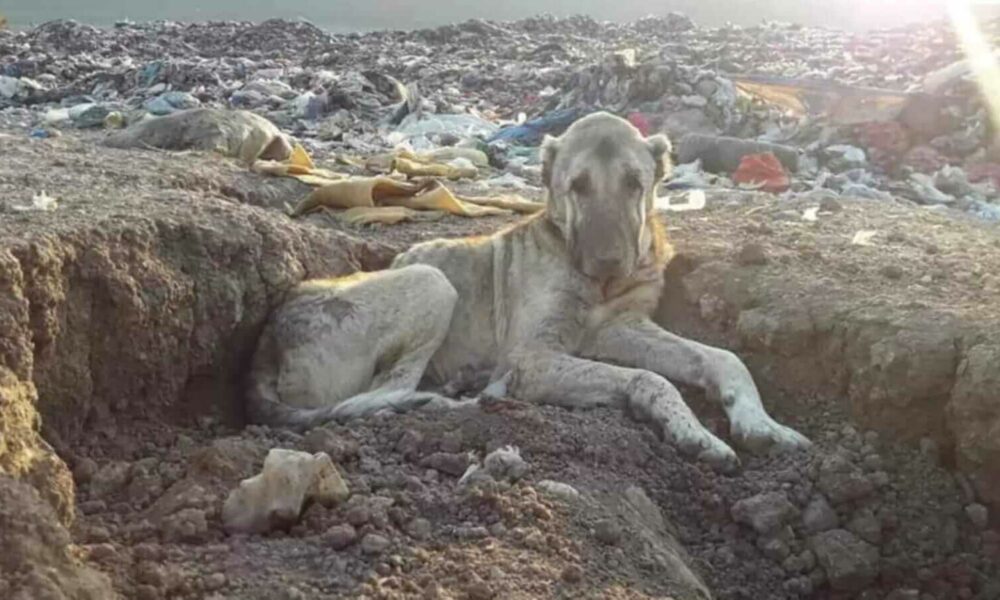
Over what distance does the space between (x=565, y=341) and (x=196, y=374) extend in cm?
168

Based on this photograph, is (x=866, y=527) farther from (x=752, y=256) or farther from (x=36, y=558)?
(x=36, y=558)

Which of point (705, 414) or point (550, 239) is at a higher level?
point (550, 239)

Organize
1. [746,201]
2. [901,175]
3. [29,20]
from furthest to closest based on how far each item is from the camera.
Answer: [29,20] → [901,175] → [746,201]

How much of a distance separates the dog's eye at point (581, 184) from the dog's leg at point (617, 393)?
77 centimetres

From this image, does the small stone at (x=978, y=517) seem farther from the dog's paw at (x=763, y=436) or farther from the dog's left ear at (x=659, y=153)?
the dog's left ear at (x=659, y=153)

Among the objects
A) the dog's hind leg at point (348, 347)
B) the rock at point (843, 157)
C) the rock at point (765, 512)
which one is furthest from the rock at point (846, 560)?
the rock at point (843, 157)

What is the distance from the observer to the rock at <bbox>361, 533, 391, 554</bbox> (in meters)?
3.46

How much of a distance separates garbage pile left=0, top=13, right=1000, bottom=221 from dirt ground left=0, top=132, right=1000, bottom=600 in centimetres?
382

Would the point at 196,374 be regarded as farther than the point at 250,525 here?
Yes

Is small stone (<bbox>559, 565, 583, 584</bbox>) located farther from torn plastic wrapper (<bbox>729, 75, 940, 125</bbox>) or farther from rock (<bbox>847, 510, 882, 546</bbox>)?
torn plastic wrapper (<bbox>729, 75, 940, 125</bbox>)

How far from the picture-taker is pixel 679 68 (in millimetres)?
13148

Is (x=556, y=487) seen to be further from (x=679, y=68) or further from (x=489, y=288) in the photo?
(x=679, y=68)

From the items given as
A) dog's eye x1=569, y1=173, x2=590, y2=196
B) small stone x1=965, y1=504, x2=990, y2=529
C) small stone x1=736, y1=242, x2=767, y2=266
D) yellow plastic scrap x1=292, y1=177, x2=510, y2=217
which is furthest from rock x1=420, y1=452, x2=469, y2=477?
yellow plastic scrap x1=292, y1=177, x2=510, y2=217

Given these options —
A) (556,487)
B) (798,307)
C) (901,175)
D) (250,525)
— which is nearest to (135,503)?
(250,525)
